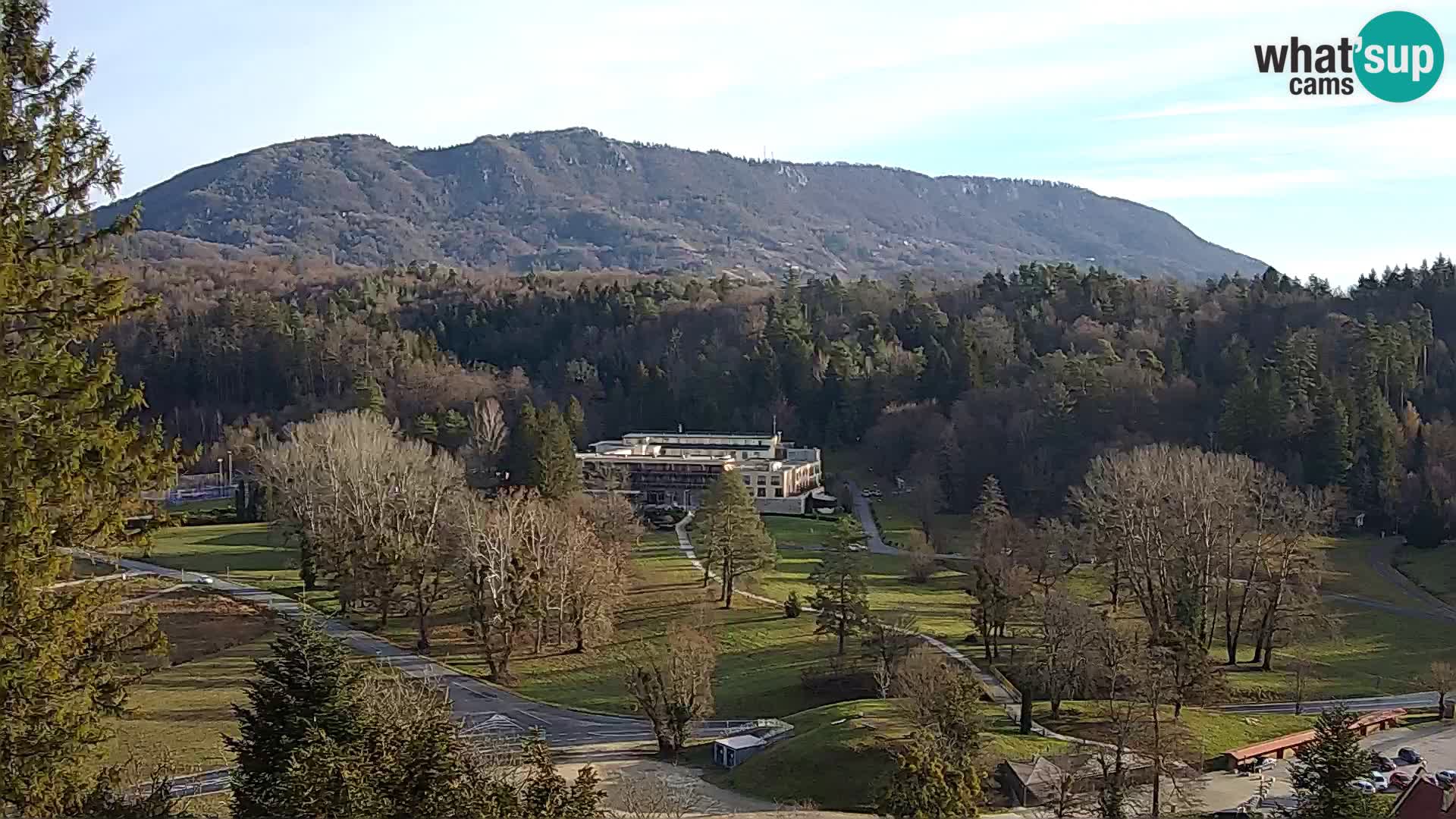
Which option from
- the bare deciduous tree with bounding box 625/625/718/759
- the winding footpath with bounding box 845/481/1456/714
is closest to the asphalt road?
the bare deciduous tree with bounding box 625/625/718/759

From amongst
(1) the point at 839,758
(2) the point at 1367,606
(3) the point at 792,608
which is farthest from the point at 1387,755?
(3) the point at 792,608

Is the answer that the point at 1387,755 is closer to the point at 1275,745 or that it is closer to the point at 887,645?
the point at 1275,745

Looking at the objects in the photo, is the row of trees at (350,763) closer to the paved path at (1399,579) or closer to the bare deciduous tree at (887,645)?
the bare deciduous tree at (887,645)

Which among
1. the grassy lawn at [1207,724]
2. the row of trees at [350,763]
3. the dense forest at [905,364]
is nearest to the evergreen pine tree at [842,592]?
the grassy lawn at [1207,724]

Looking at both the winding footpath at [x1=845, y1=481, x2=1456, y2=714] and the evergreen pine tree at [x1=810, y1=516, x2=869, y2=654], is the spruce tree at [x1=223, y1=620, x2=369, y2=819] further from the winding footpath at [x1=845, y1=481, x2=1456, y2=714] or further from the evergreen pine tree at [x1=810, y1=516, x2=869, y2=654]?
the evergreen pine tree at [x1=810, y1=516, x2=869, y2=654]

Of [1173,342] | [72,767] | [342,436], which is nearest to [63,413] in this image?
[72,767]

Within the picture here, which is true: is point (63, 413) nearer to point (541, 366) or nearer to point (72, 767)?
point (72, 767)
